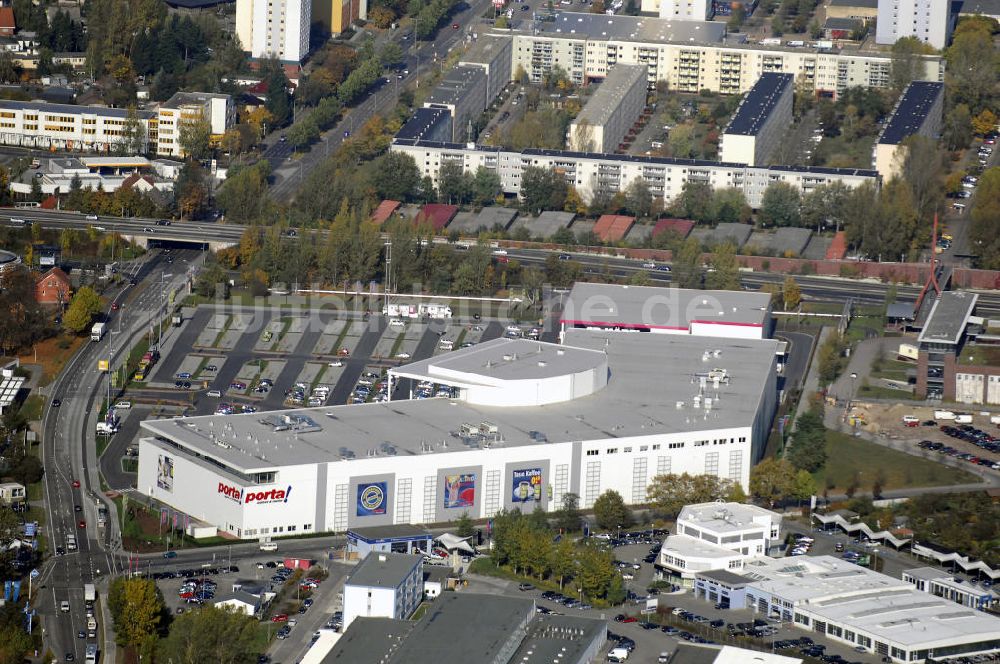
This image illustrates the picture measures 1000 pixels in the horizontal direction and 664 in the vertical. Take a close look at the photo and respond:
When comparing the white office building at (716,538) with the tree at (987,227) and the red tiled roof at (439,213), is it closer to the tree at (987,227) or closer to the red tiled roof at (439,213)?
the tree at (987,227)

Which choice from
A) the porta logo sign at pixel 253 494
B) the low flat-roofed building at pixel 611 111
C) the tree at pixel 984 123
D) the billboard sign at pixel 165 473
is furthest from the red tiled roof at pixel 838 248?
the billboard sign at pixel 165 473

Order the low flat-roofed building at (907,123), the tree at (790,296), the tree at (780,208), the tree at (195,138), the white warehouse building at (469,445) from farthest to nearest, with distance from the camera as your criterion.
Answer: the tree at (195,138) < the low flat-roofed building at (907,123) < the tree at (780,208) < the tree at (790,296) < the white warehouse building at (469,445)

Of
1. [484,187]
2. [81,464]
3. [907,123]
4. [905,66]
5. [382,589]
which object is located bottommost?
[81,464]

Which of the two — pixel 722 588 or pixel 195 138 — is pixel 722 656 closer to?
pixel 722 588

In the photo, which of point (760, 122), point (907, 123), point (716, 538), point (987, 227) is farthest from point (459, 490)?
point (907, 123)

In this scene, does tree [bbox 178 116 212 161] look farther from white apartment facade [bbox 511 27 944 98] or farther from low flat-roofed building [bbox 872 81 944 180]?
low flat-roofed building [bbox 872 81 944 180]

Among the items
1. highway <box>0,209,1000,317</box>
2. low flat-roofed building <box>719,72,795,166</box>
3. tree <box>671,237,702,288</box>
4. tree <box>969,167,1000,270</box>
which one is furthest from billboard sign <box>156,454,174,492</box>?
low flat-roofed building <box>719,72,795,166</box>
